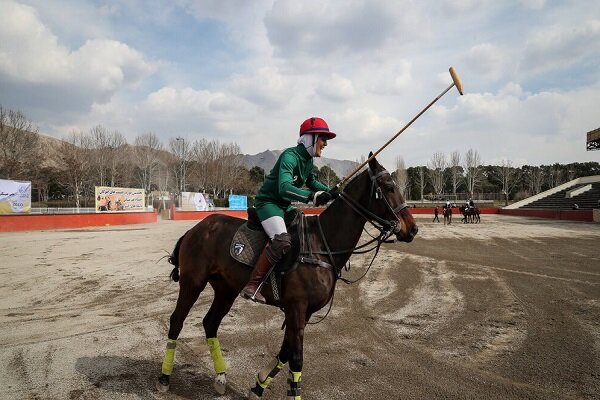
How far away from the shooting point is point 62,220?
27281mm

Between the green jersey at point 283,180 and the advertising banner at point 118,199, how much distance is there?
30339 mm

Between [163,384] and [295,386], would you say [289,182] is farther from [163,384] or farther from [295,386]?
[163,384]

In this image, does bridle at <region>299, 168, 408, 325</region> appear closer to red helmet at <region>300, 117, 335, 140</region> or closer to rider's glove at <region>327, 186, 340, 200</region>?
rider's glove at <region>327, 186, 340, 200</region>

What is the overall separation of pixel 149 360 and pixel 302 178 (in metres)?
3.21

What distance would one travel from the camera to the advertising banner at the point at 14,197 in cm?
2438

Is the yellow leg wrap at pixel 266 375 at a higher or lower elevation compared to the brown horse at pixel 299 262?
lower

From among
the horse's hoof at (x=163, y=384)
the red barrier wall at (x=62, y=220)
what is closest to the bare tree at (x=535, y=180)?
the red barrier wall at (x=62, y=220)

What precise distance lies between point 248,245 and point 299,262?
671mm

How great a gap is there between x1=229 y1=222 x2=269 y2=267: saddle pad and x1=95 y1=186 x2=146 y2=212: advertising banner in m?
30.1

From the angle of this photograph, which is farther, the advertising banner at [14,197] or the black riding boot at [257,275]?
the advertising banner at [14,197]

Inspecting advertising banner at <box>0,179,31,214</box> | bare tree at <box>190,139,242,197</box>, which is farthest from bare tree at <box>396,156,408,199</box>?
advertising banner at <box>0,179,31,214</box>

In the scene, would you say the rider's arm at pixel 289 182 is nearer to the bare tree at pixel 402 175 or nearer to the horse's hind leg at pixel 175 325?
the horse's hind leg at pixel 175 325

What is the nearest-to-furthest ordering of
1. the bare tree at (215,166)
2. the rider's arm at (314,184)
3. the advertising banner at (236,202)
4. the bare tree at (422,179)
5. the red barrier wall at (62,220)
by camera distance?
the rider's arm at (314,184) < the red barrier wall at (62,220) < the advertising banner at (236,202) < the bare tree at (215,166) < the bare tree at (422,179)

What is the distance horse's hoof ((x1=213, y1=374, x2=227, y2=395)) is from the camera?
13.3ft
